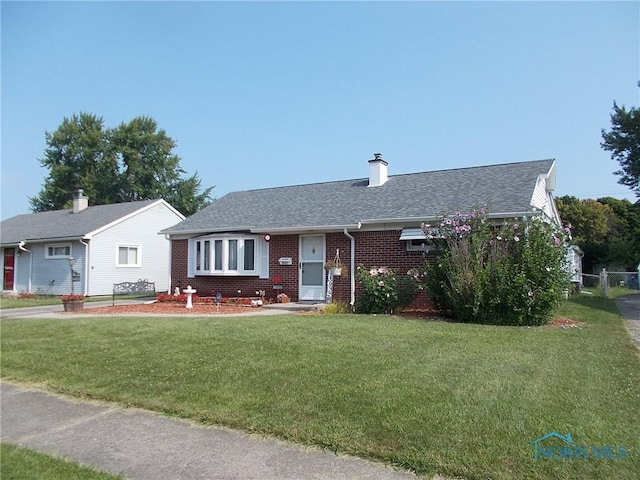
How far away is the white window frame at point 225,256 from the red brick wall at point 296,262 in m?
0.33

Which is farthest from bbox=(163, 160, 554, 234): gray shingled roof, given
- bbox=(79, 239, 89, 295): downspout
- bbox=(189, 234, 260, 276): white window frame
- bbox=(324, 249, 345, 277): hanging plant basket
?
bbox=(79, 239, 89, 295): downspout

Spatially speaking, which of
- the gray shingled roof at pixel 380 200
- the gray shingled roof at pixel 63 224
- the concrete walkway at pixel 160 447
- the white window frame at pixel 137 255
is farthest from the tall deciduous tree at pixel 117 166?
the concrete walkway at pixel 160 447

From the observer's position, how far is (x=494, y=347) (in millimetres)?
7242

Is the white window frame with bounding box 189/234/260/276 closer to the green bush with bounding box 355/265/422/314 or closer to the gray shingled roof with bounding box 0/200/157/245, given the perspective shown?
the green bush with bounding box 355/265/422/314

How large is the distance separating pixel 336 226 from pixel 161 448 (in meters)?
11.0

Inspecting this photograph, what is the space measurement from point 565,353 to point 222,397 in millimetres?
4941

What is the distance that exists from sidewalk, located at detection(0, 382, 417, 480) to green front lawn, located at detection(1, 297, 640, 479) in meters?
0.21

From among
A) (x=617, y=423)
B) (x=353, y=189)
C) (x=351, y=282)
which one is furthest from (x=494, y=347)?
(x=353, y=189)

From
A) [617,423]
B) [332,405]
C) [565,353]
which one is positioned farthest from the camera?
[565,353]

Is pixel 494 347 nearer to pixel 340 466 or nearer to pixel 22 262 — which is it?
pixel 340 466

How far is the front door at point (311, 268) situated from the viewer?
15.6 m

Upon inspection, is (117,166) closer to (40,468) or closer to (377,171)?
(377,171)

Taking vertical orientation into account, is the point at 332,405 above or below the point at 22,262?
below

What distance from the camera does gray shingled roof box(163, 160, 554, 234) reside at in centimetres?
1402
